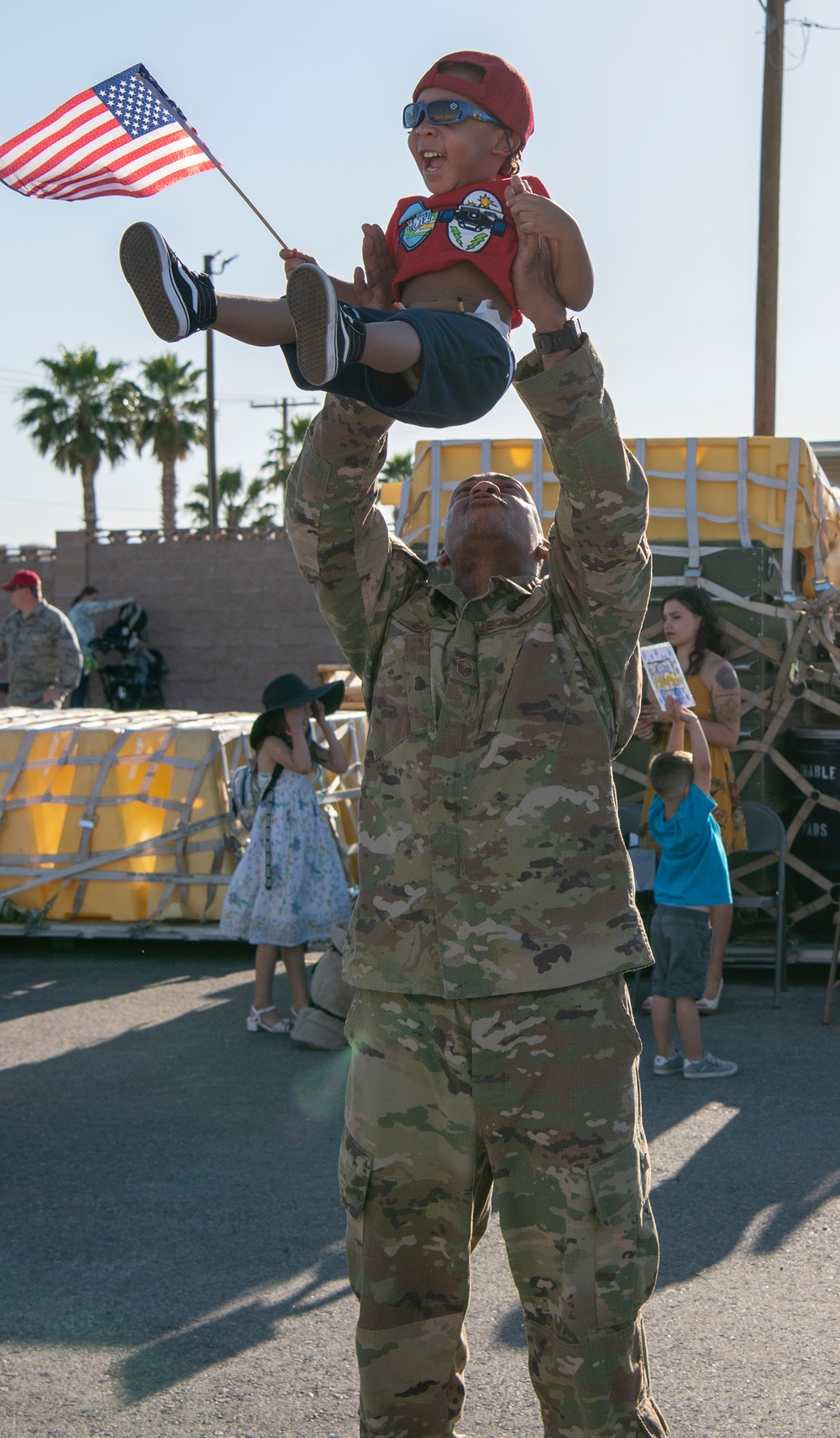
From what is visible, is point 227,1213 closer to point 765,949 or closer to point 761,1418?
point 761,1418

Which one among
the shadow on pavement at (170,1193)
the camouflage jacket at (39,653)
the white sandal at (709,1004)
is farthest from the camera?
the camouflage jacket at (39,653)

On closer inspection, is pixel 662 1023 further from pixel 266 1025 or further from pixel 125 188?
pixel 125 188

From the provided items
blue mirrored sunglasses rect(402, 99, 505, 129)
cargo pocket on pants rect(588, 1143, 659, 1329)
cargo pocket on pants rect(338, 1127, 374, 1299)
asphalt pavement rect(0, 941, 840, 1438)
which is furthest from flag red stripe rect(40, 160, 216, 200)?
asphalt pavement rect(0, 941, 840, 1438)

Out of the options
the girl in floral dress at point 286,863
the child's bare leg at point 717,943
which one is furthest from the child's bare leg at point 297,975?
the child's bare leg at point 717,943

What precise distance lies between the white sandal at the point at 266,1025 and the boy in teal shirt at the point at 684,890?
1747 millimetres

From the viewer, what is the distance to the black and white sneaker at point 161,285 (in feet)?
6.70

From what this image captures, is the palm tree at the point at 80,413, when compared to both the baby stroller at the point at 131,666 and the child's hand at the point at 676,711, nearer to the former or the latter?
the baby stroller at the point at 131,666

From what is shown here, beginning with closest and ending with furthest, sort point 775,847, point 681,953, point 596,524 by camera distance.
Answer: point 596,524
point 681,953
point 775,847

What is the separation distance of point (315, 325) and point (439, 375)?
0.87ft

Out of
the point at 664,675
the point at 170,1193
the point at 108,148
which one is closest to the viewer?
the point at 108,148

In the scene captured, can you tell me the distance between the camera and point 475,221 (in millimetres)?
2367

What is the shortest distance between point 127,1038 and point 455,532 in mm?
4404

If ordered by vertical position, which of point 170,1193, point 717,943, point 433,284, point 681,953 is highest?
point 433,284

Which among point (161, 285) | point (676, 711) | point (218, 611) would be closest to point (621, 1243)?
point (161, 285)
